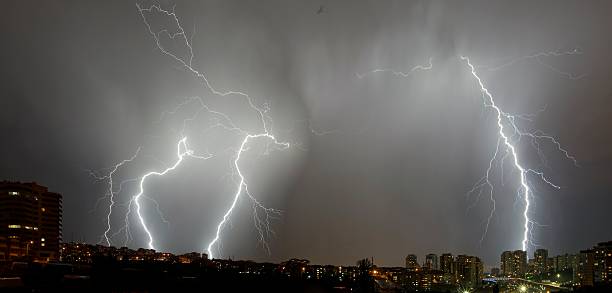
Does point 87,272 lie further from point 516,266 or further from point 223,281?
point 516,266

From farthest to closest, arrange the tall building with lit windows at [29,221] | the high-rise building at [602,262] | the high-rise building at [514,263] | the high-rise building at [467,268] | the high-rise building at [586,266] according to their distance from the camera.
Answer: the high-rise building at [514,263] → the high-rise building at [467,268] → the high-rise building at [586,266] → the high-rise building at [602,262] → the tall building with lit windows at [29,221]

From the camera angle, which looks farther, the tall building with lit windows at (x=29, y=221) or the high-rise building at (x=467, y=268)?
the high-rise building at (x=467, y=268)

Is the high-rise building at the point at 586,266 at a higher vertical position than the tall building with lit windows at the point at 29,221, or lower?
lower

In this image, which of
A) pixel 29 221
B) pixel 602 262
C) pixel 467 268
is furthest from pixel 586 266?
pixel 29 221

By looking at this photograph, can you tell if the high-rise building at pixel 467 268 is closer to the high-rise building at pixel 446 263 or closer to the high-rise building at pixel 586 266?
the high-rise building at pixel 446 263

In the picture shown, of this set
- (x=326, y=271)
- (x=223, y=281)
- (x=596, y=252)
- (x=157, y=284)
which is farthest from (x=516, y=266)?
(x=157, y=284)

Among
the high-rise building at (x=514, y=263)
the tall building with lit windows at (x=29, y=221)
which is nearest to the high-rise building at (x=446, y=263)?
the high-rise building at (x=514, y=263)

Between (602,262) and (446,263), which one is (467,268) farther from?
(602,262)

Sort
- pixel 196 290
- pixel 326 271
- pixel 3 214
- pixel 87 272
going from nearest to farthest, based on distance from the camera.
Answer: pixel 196 290 → pixel 87 272 → pixel 3 214 → pixel 326 271
